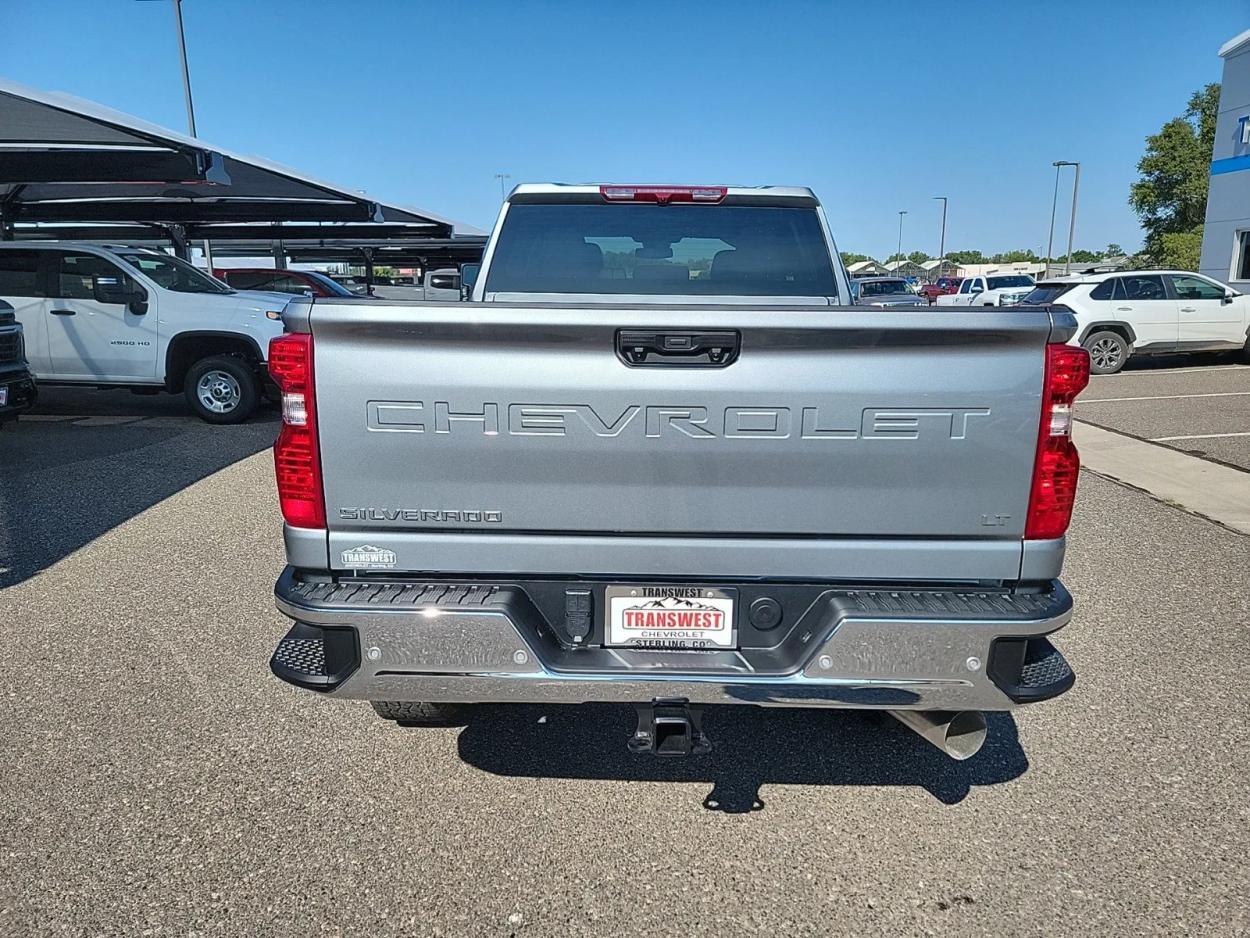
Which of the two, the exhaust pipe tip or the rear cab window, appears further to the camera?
the rear cab window

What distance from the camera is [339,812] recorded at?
9.26ft

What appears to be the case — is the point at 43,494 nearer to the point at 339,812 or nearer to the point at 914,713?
the point at 339,812

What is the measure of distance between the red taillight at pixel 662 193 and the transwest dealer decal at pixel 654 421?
1.81 metres

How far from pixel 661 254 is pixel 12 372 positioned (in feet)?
23.6

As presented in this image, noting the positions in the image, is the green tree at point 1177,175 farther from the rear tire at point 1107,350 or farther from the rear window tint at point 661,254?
the rear window tint at point 661,254

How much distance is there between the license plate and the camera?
7.86 feet

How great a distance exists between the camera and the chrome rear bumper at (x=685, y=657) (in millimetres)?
2287

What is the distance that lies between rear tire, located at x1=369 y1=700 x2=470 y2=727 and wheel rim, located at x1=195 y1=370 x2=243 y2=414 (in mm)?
8157

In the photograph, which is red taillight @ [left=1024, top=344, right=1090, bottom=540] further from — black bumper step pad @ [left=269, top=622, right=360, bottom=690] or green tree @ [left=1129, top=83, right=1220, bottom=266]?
green tree @ [left=1129, top=83, right=1220, bottom=266]

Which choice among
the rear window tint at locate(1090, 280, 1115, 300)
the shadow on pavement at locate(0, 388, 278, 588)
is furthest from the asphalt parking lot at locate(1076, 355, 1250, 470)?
the shadow on pavement at locate(0, 388, 278, 588)

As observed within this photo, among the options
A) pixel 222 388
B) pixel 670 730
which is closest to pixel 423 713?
pixel 670 730

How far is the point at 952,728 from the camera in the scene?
2.67 m

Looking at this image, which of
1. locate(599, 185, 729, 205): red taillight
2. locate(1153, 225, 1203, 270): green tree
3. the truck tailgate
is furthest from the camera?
locate(1153, 225, 1203, 270): green tree

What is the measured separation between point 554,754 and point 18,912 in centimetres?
163
